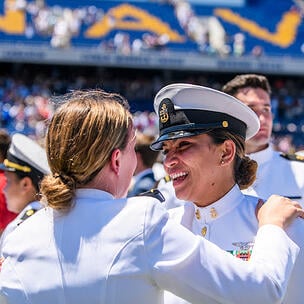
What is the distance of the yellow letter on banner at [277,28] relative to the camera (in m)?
28.2

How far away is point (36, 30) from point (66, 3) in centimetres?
283

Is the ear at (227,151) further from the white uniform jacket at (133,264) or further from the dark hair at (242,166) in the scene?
the white uniform jacket at (133,264)

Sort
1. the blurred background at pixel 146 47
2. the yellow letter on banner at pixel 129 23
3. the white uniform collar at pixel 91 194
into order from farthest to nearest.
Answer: the yellow letter on banner at pixel 129 23
the blurred background at pixel 146 47
the white uniform collar at pixel 91 194

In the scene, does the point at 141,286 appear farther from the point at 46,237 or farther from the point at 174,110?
the point at 174,110

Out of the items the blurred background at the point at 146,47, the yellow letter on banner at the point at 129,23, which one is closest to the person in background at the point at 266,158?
the blurred background at the point at 146,47

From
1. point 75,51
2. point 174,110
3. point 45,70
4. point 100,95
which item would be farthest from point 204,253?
point 45,70

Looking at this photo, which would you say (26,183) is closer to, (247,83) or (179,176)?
(247,83)

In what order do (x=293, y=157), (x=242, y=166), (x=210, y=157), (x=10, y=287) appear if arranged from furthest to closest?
(x=293, y=157), (x=242, y=166), (x=210, y=157), (x=10, y=287)

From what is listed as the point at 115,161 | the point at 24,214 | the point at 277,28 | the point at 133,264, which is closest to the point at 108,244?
the point at 133,264

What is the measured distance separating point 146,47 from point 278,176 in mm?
22780

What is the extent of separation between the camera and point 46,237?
1.67 meters

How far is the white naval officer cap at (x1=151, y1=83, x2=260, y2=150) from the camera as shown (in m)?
2.05

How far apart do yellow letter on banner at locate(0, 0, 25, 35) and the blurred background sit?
0.13 feet

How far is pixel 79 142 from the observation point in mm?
1642
